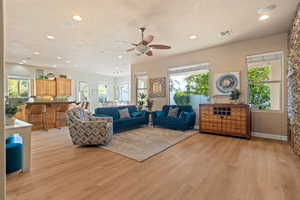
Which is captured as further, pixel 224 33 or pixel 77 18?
pixel 224 33

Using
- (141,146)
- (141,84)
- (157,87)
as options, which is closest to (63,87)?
(141,84)

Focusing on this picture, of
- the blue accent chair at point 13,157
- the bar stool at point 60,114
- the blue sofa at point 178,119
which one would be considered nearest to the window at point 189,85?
the blue sofa at point 178,119

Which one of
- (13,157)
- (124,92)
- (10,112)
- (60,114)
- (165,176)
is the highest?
(124,92)

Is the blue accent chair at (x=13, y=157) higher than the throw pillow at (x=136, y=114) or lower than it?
lower

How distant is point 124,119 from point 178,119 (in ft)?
6.34

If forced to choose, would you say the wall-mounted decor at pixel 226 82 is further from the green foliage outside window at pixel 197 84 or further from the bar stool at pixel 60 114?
the bar stool at pixel 60 114

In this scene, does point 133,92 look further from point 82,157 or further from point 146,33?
point 82,157

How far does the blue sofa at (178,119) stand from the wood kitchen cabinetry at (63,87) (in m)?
5.53

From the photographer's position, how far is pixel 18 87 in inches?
278

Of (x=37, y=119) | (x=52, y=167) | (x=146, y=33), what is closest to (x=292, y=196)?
(x=52, y=167)

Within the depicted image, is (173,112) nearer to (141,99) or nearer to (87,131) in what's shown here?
(141,99)

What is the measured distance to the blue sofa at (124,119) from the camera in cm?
460

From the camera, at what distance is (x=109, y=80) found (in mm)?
11234

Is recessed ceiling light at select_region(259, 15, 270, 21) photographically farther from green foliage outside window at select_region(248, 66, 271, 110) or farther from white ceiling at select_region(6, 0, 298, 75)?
green foliage outside window at select_region(248, 66, 271, 110)
